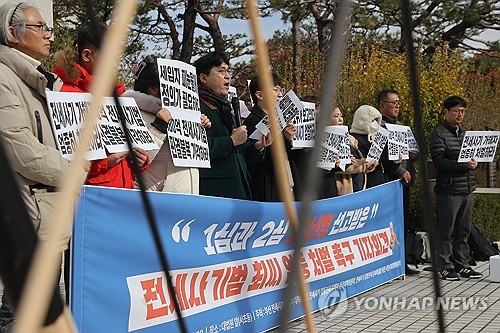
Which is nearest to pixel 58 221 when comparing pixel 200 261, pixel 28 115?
pixel 28 115

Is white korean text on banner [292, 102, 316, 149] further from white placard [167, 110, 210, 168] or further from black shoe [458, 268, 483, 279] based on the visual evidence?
black shoe [458, 268, 483, 279]

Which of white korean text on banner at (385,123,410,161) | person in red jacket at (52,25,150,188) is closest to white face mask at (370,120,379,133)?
white korean text on banner at (385,123,410,161)

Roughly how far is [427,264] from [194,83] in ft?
17.0

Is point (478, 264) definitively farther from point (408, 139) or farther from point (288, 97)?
point (288, 97)

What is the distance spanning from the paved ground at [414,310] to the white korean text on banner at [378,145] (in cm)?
117

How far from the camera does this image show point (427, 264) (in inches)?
381

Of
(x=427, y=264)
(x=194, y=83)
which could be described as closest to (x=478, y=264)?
(x=427, y=264)

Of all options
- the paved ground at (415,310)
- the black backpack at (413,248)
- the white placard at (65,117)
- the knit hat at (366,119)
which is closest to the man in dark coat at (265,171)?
the paved ground at (415,310)

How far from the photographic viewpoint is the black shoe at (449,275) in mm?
8688

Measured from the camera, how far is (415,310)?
22.7 feet

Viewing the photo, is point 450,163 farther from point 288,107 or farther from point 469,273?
point 288,107

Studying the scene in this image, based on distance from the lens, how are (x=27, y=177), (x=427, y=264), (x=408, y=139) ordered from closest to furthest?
(x=27, y=177) → (x=408, y=139) → (x=427, y=264)

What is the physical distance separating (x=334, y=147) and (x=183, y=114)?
232 cm

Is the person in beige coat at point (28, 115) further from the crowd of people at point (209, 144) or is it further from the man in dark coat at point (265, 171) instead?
the man in dark coat at point (265, 171)
